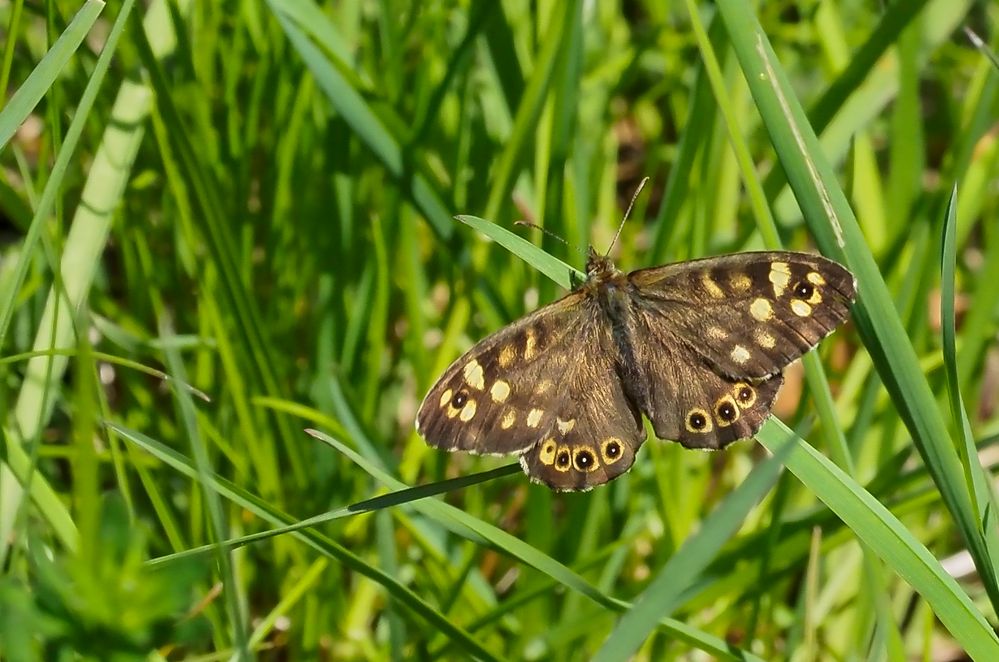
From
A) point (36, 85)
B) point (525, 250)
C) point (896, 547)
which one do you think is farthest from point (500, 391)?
point (36, 85)

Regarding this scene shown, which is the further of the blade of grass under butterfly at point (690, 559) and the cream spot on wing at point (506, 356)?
the cream spot on wing at point (506, 356)

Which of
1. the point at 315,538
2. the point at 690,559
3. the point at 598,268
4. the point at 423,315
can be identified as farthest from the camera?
the point at 423,315

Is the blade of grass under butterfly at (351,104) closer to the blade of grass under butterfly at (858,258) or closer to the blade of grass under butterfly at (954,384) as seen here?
the blade of grass under butterfly at (858,258)

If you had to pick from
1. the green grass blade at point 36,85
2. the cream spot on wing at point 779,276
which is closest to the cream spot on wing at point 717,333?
the cream spot on wing at point 779,276

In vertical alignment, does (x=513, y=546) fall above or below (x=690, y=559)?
below

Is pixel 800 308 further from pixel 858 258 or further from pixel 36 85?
pixel 36 85

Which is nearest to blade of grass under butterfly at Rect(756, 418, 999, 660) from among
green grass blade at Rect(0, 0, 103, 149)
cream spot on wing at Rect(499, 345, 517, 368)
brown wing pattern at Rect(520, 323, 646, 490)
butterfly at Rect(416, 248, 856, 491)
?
butterfly at Rect(416, 248, 856, 491)

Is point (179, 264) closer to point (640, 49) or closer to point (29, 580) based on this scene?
point (29, 580)
